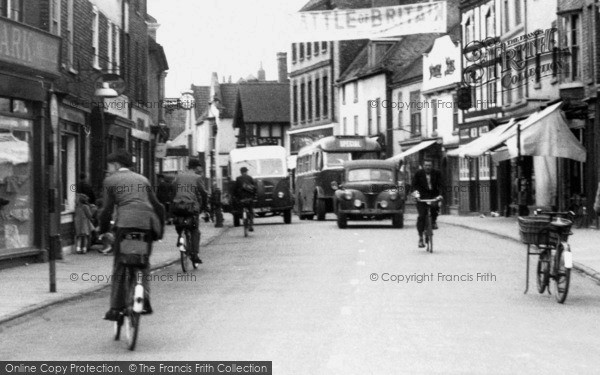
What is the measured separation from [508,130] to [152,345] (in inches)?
Answer: 1195

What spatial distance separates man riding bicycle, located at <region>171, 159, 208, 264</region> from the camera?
66.4 feet

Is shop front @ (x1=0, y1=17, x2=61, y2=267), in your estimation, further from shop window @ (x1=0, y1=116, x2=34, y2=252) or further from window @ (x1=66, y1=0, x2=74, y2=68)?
window @ (x1=66, y1=0, x2=74, y2=68)

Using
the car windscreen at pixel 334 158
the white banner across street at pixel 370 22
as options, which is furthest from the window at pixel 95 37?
the car windscreen at pixel 334 158

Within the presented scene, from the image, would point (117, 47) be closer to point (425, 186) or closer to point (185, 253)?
point (425, 186)

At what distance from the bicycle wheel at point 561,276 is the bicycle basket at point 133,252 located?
545 centimetres

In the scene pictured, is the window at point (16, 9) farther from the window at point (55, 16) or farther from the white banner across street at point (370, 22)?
the white banner across street at point (370, 22)

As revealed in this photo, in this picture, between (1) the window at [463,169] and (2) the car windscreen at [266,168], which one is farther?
(1) the window at [463,169]

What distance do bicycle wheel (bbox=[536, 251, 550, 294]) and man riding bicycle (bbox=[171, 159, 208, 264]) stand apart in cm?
673

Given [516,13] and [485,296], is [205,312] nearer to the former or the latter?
[485,296]

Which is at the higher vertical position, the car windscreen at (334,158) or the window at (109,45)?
the window at (109,45)

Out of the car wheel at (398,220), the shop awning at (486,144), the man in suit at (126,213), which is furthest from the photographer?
the shop awning at (486,144)

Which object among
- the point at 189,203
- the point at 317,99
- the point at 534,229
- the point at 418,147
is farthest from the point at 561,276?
the point at 317,99

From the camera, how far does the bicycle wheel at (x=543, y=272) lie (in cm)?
1499

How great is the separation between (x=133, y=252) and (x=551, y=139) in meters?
24.7
